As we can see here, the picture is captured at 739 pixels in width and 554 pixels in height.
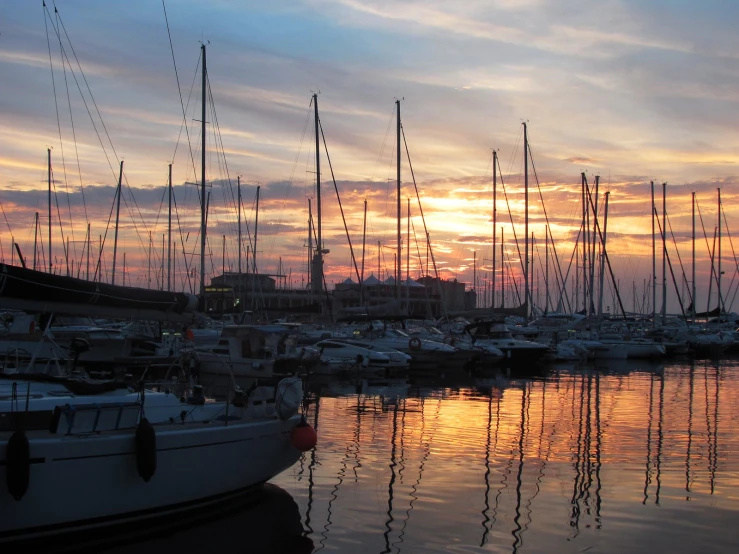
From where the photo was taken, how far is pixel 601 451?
17.5 m

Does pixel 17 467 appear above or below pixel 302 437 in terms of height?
above

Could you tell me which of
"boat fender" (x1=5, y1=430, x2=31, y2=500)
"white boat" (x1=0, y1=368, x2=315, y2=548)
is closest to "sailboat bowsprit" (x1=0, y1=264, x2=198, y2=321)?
"white boat" (x1=0, y1=368, x2=315, y2=548)

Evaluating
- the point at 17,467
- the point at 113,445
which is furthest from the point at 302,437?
the point at 17,467

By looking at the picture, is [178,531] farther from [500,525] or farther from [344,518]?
[500,525]

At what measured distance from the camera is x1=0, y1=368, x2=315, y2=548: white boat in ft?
31.3

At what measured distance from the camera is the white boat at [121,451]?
9531 millimetres

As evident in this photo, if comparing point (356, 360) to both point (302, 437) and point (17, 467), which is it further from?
point (17, 467)

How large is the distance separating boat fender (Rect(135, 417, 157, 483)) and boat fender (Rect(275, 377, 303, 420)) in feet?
8.65

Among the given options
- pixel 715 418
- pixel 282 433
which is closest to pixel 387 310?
pixel 715 418

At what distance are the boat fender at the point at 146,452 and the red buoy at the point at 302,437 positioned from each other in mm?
2806

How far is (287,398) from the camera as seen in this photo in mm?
12602

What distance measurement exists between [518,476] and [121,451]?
25.5 feet

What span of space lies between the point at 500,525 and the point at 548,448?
6.84 meters

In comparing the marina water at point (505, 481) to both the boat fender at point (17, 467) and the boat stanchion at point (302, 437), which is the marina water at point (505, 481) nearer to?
the boat stanchion at point (302, 437)
